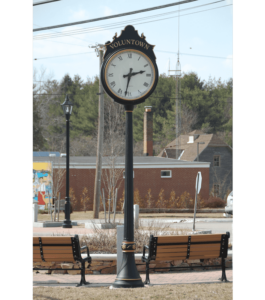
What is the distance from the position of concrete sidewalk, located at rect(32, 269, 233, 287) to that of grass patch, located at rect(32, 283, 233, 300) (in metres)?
0.58

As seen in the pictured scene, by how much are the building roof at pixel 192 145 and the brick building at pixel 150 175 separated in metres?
9.98

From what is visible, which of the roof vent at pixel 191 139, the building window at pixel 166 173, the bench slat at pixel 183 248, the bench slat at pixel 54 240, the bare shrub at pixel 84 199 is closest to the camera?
the bench slat at pixel 54 240

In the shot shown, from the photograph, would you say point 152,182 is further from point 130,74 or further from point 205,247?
point 130,74

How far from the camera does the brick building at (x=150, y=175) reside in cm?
3069

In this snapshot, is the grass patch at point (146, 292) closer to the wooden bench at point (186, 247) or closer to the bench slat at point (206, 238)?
the wooden bench at point (186, 247)

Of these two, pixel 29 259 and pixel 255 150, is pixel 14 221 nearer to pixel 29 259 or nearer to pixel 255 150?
pixel 29 259

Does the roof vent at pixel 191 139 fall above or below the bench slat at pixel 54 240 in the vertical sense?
above

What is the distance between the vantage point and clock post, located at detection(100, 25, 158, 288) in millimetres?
7535

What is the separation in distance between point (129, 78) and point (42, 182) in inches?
903

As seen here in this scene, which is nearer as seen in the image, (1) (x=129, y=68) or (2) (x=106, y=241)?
(1) (x=129, y=68)

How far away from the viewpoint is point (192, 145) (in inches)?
1767

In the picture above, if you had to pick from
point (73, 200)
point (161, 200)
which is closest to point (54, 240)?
point (73, 200)

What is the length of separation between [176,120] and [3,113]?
139 feet

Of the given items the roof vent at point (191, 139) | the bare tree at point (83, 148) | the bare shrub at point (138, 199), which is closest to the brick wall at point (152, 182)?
the bare shrub at point (138, 199)
